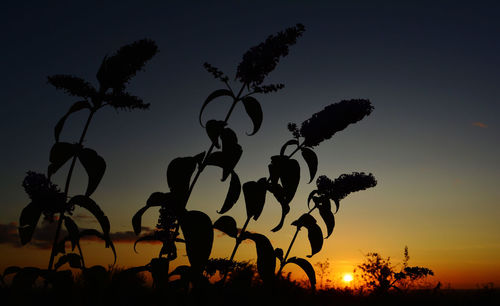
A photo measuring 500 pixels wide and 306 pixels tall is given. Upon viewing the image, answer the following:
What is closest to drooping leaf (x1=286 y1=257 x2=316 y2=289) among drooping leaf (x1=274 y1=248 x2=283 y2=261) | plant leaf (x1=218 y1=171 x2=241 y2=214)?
drooping leaf (x1=274 y1=248 x2=283 y2=261)

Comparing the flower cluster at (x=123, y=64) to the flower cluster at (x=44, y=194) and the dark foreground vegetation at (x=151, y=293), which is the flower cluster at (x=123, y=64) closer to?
the flower cluster at (x=44, y=194)

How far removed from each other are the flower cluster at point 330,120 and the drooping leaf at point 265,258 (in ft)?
4.94

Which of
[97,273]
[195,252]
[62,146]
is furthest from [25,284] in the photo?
[195,252]

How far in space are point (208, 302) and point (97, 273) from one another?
1195 millimetres

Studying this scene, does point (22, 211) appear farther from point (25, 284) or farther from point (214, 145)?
point (214, 145)

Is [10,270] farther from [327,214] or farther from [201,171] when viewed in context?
[327,214]

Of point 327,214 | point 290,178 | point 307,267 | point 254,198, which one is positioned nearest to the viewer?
point 254,198

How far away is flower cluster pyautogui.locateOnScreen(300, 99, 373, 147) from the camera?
510 centimetres

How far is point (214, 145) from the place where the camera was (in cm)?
386

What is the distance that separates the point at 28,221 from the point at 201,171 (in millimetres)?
1704

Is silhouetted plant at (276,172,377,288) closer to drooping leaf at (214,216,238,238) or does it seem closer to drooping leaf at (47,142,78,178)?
drooping leaf at (214,216,238,238)

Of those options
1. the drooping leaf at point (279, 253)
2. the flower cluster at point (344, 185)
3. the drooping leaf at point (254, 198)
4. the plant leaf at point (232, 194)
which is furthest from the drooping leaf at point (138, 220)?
the flower cluster at point (344, 185)

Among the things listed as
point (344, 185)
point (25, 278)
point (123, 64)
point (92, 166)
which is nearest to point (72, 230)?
point (25, 278)

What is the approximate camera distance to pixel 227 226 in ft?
14.4
